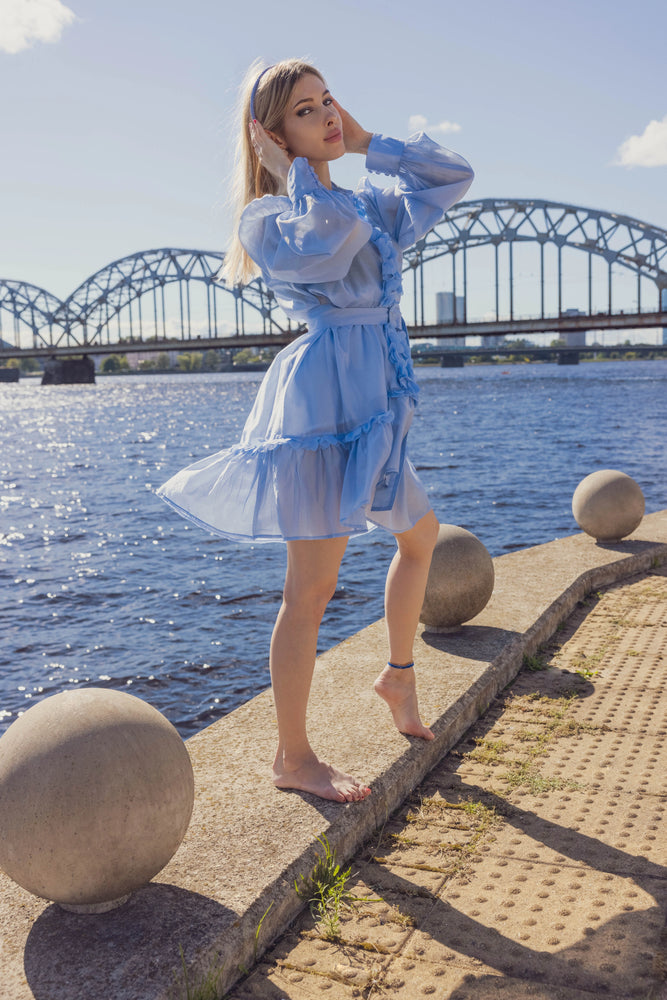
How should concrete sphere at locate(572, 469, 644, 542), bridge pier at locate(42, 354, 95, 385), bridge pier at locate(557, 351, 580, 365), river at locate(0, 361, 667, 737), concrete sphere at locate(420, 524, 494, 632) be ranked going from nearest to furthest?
concrete sphere at locate(420, 524, 494, 632)
concrete sphere at locate(572, 469, 644, 542)
river at locate(0, 361, 667, 737)
bridge pier at locate(42, 354, 95, 385)
bridge pier at locate(557, 351, 580, 365)

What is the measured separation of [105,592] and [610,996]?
30.4ft

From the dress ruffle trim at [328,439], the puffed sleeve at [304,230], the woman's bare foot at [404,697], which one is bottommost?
the woman's bare foot at [404,697]

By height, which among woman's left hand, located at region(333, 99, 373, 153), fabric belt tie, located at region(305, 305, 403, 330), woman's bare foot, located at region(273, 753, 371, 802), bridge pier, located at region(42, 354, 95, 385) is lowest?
woman's bare foot, located at region(273, 753, 371, 802)

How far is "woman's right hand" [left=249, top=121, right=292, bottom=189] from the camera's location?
98.1 inches

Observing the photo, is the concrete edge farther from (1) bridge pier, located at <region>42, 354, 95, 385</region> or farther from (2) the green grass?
(1) bridge pier, located at <region>42, 354, 95, 385</region>

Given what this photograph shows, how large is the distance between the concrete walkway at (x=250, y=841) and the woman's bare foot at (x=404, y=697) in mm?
49

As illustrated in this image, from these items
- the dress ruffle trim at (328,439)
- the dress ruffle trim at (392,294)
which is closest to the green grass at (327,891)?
the dress ruffle trim at (328,439)

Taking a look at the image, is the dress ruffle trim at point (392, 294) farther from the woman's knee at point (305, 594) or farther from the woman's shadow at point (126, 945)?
the woman's shadow at point (126, 945)

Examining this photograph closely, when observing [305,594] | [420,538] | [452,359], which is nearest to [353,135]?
[420,538]

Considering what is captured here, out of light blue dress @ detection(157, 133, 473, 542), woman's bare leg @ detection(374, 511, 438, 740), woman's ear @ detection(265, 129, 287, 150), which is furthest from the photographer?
woman's bare leg @ detection(374, 511, 438, 740)

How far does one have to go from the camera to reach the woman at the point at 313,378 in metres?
2.46

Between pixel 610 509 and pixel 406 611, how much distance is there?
14.0ft

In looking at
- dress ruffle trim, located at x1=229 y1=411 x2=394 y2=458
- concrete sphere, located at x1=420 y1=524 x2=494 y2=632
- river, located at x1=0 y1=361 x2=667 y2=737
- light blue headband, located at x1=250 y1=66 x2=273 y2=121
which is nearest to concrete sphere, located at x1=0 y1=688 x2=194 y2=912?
dress ruffle trim, located at x1=229 y1=411 x2=394 y2=458

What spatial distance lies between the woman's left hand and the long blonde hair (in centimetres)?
28
